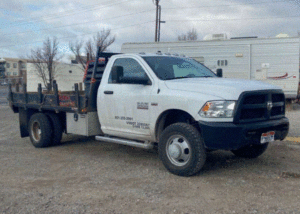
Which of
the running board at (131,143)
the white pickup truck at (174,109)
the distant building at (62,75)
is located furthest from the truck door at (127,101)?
the distant building at (62,75)

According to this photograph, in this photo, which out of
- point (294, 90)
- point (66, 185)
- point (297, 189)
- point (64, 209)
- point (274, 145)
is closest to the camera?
point (64, 209)

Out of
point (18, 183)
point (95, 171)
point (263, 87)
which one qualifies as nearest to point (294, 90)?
point (263, 87)

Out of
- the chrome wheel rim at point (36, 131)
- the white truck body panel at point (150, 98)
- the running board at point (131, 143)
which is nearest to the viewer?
the white truck body panel at point (150, 98)

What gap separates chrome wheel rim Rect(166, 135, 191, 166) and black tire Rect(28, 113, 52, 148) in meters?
3.60

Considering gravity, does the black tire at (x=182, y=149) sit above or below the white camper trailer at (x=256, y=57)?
below

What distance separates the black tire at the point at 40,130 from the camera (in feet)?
27.1

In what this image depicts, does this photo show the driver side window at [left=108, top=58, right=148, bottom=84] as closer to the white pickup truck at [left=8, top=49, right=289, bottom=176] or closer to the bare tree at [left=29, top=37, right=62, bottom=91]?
the white pickup truck at [left=8, top=49, right=289, bottom=176]

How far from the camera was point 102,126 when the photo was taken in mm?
7082

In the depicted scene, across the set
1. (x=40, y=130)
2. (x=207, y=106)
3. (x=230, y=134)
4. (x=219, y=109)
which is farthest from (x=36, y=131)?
(x=230, y=134)

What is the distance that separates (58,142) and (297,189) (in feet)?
18.1

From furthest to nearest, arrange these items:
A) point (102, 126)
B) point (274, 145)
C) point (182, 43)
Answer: point (182, 43) < point (274, 145) < point (102, 126)

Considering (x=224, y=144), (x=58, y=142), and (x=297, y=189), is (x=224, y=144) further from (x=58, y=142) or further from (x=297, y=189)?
(x=58, y=142)

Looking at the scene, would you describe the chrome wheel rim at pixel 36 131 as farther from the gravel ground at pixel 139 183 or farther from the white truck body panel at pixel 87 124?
the white truck body panel at pixel 87 124

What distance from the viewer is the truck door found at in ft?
20.4
